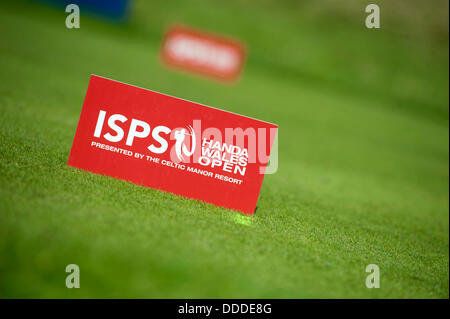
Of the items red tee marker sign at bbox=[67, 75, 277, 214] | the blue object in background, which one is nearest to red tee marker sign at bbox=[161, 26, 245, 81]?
the blue object in background

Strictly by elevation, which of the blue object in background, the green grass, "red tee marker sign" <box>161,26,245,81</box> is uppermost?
the blue object in background

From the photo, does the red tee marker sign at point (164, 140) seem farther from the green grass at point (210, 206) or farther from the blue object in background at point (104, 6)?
the blue object in background at point (104, 6)

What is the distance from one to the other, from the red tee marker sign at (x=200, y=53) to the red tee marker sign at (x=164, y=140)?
10441mm

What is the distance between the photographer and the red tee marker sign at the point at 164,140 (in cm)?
348

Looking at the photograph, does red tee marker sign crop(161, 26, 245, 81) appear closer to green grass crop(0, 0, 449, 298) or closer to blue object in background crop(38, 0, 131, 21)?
green grass crop(0, 0, 449, 298)

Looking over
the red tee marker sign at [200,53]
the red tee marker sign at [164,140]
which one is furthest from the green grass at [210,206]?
the red tee marker sign at [200,53]

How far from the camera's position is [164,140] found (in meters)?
3.49

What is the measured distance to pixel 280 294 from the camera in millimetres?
Answer: 2494

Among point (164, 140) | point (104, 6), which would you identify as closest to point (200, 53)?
point (104, 6)

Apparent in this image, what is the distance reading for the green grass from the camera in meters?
2.37

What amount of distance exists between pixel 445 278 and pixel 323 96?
14159 millimetres

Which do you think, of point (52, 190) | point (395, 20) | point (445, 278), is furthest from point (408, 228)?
point (395, 20)

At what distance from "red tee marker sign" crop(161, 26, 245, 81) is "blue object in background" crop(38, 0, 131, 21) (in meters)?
7.03

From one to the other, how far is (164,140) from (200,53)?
10.9m
